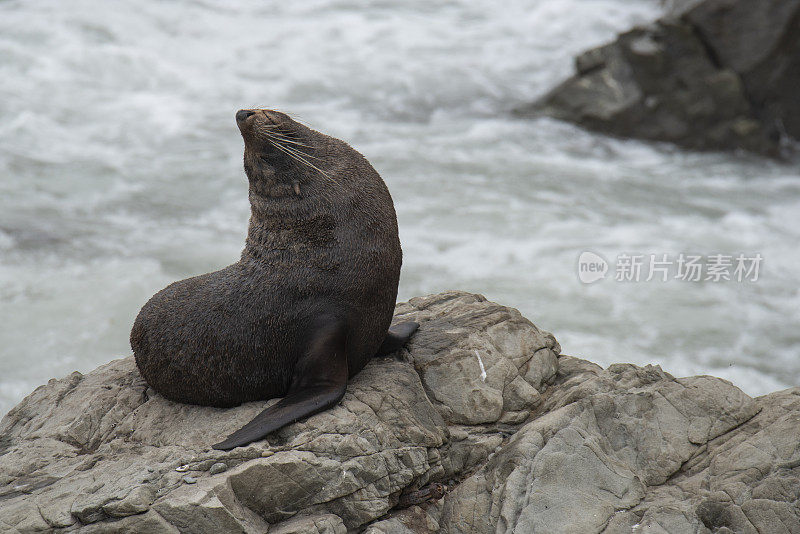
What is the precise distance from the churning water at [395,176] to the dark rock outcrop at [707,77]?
0.40 m

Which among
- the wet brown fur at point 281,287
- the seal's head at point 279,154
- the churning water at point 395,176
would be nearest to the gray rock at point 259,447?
the wet brown fur at point 281,287

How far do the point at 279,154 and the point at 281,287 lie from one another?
0.71 m

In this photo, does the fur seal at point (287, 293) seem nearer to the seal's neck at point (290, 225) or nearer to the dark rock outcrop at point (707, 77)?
the seal's neck at point (290, 225)

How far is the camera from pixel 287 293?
431 centimetres

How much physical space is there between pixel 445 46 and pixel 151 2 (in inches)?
224

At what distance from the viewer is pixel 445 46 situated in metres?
15.7

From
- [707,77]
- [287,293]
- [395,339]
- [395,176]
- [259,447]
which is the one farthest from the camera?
[707,77]

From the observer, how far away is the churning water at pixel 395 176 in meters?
8.36

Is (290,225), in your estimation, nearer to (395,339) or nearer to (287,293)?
(287,293)

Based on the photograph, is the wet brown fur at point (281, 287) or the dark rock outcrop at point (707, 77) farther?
the dark rock outcrop at point (707, 77)

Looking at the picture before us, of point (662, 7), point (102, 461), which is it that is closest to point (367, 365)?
point (102, 461)

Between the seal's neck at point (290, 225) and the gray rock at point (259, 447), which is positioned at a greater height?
the seal's neck at point (290, 225)

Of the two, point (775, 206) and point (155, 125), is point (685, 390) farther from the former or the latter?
point (155, 125)

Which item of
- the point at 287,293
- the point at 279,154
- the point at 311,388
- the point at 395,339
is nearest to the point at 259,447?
the point at 311,388
